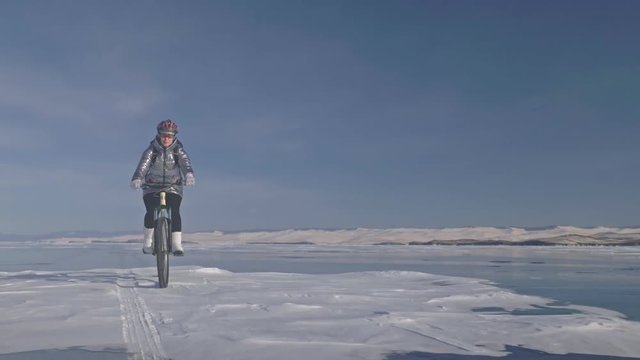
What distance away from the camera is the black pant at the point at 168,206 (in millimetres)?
8320

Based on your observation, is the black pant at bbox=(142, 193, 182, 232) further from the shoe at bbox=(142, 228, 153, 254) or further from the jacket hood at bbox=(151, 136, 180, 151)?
the jacket hood at bbox=(151, 136, 180, 151)

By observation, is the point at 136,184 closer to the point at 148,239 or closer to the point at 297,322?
the point at 148,239

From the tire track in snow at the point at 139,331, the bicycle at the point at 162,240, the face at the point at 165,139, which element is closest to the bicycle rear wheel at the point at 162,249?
the bicycle at the point at 162,240

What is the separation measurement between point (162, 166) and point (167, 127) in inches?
23.2

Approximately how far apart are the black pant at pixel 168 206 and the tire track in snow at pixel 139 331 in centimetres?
154

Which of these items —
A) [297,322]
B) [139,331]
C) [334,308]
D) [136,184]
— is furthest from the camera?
[136,184]

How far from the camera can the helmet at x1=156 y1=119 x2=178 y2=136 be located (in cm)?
828

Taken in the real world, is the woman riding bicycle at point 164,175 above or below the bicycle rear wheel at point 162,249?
above

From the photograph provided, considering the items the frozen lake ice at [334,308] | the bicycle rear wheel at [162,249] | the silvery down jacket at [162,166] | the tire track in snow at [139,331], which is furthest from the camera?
the silvery down jacket at [162,166]

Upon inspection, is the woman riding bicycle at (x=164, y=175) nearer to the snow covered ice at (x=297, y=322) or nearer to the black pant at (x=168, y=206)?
the black pant at (x=168, y=206)

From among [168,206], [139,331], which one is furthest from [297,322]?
[168,206]

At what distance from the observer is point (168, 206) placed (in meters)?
8.38

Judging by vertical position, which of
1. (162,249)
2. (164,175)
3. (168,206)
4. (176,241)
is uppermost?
(164,175)

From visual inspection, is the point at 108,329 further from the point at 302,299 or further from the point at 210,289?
the point at 210,289
